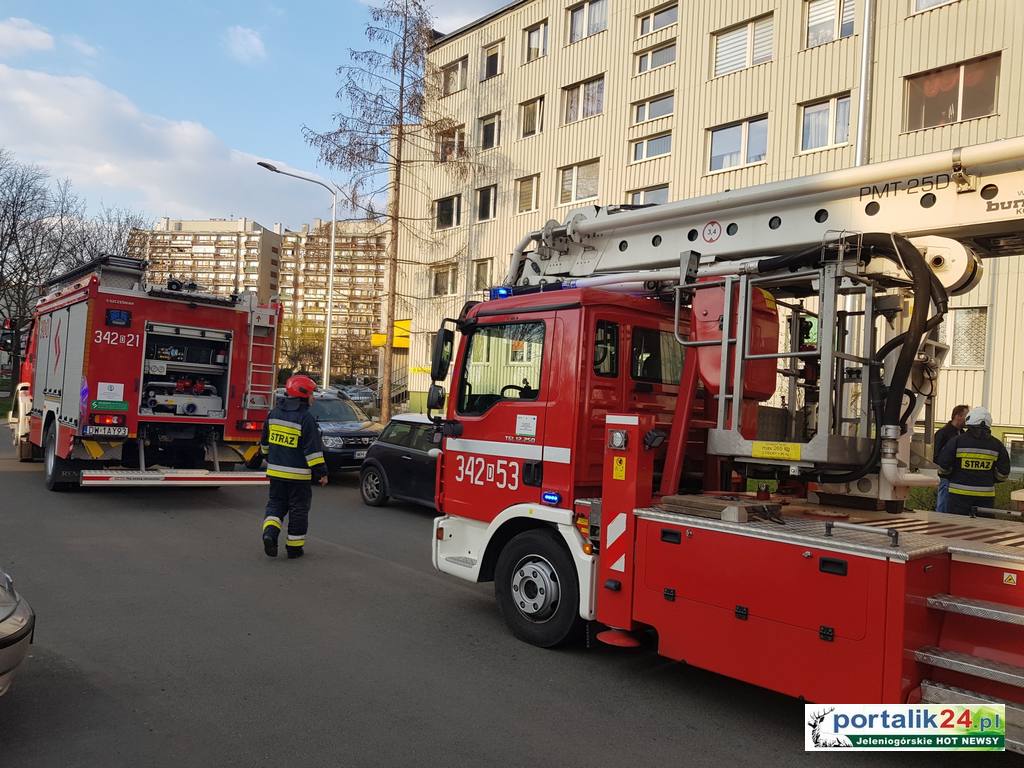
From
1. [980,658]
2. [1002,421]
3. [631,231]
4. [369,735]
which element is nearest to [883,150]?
[1002,421]

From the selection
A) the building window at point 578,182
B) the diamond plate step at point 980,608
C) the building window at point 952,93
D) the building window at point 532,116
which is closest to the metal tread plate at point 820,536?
the diamond plate step at point 980,608

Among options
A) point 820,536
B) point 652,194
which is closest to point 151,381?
point 820,536

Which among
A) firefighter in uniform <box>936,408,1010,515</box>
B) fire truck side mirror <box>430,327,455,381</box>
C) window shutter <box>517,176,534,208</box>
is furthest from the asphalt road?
window shutter <box>517,176,534,208</box>

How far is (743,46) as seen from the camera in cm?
2020

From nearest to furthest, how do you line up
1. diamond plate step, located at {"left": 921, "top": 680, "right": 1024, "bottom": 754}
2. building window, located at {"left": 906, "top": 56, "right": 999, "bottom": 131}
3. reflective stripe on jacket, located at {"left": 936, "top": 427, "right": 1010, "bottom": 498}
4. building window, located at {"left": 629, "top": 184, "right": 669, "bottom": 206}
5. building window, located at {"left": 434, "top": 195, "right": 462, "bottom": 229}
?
diamond plate step, located at {"left": 921, "top": 680, "right": 1024, "bottom": 754}
reflective stripe on jacket, located at {"left": 936, "top": 427, "right": 1010, "bottom": 498}
building window, located at {"left": 906, "top": 56, "right": 999, "bottom": 131}
building window, located at {"left": 629, "top": 184, "right": 669, "bottom": 206}
building window, located at {"left": 434, "top": 195, "right": 462, "bottom": 229}

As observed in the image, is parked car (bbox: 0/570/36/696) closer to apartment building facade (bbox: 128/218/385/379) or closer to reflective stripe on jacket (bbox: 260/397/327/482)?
reflective stripe on jacket (bbox: 260/397/327/482)

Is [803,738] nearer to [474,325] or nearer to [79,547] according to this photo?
[474,325]

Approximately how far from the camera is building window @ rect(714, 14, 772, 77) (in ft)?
64.6

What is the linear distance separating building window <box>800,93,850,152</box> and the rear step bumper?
14.7 meters

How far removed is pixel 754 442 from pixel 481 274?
23963mm

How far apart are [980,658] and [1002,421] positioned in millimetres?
14196

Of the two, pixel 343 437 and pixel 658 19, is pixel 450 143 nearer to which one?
pixel 658 19

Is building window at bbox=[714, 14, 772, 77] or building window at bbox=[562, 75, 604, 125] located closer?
building window at bbox=[714, 14, 772, 77]

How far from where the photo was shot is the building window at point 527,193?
26.0 metres
